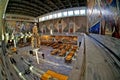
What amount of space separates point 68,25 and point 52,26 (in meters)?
4.44

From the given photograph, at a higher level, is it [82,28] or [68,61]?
[82,28]

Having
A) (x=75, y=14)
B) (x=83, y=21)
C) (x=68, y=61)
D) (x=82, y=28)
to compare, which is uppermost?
(x=75, y=14)

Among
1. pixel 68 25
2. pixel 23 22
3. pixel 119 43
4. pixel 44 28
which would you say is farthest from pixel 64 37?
pixel 119 43

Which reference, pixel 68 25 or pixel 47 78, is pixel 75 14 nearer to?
pixel 68 25

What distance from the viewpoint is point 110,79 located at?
1.72 feet

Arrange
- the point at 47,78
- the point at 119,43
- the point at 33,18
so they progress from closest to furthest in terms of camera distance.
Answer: the point at 119,43, the point at 47,78, the point at 33,18

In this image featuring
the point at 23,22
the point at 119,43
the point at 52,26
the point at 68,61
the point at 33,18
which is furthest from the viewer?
the point at 33,18

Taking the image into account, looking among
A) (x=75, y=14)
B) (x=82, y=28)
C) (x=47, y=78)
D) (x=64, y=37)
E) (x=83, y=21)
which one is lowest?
(x=47, y=78)

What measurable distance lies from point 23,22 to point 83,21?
49.3 feet

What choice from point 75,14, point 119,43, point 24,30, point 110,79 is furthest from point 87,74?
point 24,30

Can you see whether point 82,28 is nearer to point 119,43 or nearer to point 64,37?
point 64,37

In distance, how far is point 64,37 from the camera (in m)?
16.6

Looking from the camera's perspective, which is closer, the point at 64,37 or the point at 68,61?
the point at 68,61

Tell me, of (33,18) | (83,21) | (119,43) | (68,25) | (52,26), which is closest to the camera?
(119,43)
